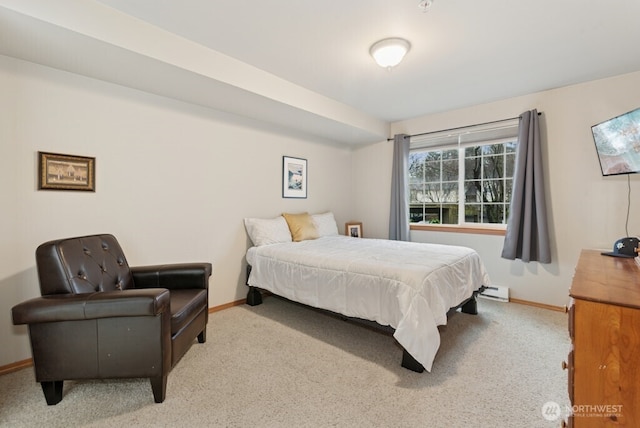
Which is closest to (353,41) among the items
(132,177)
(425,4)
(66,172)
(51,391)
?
(425,4)

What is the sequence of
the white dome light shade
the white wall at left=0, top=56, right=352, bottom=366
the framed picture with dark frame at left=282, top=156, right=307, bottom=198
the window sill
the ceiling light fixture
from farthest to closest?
1. the framed picture with dark frame at left=282, top=156, right=307, bottom=198
2. the window sill
3. the white dome light shade
4. the white wall at left=0, top=56, right=352, bottom=366
5. the ceiling light fixture

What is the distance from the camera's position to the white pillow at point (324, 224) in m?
3.96

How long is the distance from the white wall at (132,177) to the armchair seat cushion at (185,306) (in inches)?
30.5

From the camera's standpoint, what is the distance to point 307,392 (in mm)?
1737

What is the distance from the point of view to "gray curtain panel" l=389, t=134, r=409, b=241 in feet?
13.5

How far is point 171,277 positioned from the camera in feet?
7.48

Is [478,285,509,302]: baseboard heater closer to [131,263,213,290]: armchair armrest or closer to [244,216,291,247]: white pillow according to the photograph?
[244,216,291,247]: white pillow

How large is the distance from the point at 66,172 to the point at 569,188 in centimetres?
477

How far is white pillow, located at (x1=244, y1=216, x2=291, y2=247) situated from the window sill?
1.97 meters

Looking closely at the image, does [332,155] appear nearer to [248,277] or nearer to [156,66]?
[248,277]

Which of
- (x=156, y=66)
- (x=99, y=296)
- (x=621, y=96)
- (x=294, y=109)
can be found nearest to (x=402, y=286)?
(x=99, y=296)

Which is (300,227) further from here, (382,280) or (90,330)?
(90,330)

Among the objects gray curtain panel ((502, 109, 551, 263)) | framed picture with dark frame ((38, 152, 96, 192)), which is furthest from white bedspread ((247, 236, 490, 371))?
framed picture with dark frame ((38, 152, 96, 192))

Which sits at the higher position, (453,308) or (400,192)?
(400,192)
